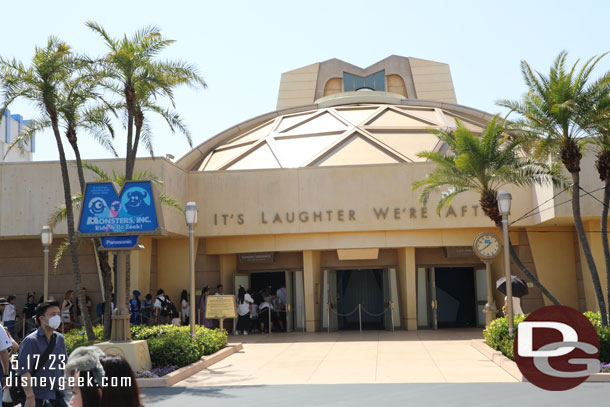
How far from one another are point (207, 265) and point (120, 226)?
456 inches

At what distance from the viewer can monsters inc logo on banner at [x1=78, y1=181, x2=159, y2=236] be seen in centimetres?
1300

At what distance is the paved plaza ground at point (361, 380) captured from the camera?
32.0ft

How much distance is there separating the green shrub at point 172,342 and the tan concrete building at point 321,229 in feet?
18.9

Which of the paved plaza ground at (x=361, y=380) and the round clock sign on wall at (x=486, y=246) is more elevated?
the round clock sign on wall at (x=486, y=246)

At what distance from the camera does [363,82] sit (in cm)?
3644

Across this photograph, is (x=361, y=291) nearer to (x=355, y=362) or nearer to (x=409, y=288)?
(x=409, y=288)

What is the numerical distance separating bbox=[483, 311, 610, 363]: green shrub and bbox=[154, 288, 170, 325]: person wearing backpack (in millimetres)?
10197

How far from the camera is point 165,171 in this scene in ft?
69.5

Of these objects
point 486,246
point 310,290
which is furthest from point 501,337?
point 310,290

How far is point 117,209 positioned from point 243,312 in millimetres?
10590

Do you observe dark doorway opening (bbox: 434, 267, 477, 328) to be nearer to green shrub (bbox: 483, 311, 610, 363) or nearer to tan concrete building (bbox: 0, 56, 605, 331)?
tan concrete building (bbox: 0, 56, 605, 331)

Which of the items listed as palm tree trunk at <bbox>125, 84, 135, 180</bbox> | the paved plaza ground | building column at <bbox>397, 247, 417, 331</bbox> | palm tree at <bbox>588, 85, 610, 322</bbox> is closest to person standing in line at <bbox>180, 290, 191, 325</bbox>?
the paved plaza ground

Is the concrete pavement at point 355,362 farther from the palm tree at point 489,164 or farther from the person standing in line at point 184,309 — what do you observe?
the palm tree at point 489,164
